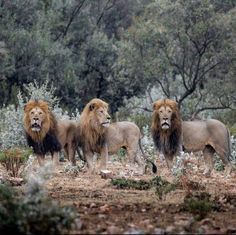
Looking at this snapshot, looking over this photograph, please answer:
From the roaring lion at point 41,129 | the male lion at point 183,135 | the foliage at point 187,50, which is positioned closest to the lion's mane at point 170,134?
the male lion at point 183,135

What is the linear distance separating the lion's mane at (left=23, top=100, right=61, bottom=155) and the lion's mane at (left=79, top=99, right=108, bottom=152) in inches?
20.5

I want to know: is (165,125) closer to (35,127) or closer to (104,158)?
(104,158)

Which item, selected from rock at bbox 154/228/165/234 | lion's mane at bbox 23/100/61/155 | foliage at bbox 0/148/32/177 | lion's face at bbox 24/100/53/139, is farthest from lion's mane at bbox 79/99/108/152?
rock at bbox 154/228/165/234

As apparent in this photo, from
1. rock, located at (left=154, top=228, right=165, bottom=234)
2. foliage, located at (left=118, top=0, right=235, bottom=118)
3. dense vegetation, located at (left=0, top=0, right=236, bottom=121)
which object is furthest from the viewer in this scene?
dense vegetation, located at (left=0, top=0, right=236, bottom=121)

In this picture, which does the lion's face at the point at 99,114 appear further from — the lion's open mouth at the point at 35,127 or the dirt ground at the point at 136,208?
the dirt ground at the point at 136,208

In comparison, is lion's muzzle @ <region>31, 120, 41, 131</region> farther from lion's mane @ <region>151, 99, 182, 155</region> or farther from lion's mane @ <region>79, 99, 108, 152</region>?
lion's mane @ <region>151, 99, 182, 155</region>

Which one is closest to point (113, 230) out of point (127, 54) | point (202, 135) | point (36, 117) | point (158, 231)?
point (158, 231)

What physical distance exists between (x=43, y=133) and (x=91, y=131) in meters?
0.82

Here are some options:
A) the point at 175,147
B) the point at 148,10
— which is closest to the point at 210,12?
the point at 148,10

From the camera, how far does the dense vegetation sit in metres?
26.8

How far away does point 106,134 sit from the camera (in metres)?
14.5

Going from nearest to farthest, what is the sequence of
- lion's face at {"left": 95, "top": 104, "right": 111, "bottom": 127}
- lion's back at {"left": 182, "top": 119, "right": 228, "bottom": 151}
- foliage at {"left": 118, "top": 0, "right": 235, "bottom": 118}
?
lion's face at {"left": 95, "top": 104, "right": 111, "bottom": 127} → lion's back at {"left": 182, "top": 119, "right": 228, "bottom": 151} → foliage at {"left": 118, "top": 0, "right": 235, "bottom": 118}

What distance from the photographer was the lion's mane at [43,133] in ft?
45.5

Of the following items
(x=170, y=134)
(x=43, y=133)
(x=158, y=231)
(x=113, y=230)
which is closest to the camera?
(x=158, y=231)
